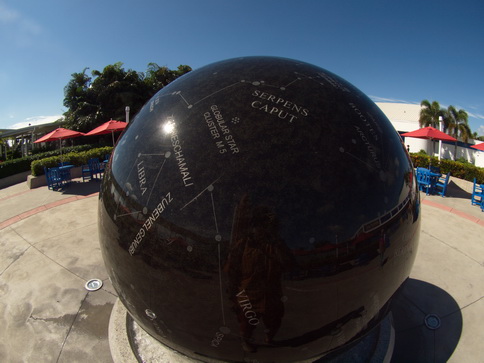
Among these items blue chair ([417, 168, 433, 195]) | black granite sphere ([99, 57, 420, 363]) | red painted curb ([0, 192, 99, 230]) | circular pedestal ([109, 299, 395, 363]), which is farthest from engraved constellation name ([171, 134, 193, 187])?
blue chair ([417, 168, 433, 195])

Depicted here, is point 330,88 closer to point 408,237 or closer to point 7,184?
point 408,237

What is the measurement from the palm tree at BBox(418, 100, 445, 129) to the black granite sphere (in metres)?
50.2

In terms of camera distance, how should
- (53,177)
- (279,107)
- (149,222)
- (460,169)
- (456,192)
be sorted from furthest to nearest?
(460,169) → (53,177) → (456,192) → (279,107) → (149,222)

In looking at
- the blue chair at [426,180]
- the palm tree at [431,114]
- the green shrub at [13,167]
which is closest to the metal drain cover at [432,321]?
the blue chair at [426,180]

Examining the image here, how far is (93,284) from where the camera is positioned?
17.6 feet

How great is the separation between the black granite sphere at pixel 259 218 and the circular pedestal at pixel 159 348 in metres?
1.03

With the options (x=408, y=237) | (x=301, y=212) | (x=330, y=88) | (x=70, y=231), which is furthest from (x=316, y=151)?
(x=70, y=231)

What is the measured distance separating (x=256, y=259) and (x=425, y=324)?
4038 millimetres

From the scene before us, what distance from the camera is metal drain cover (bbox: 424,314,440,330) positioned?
14.4ft

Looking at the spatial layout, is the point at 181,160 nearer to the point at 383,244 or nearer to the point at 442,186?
the point at 383,244

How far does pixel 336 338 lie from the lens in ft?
8.38

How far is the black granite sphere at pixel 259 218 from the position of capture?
2102 mm

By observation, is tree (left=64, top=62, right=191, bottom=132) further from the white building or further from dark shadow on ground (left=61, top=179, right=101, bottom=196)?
the white building

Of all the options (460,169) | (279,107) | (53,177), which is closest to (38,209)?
(53,177)
